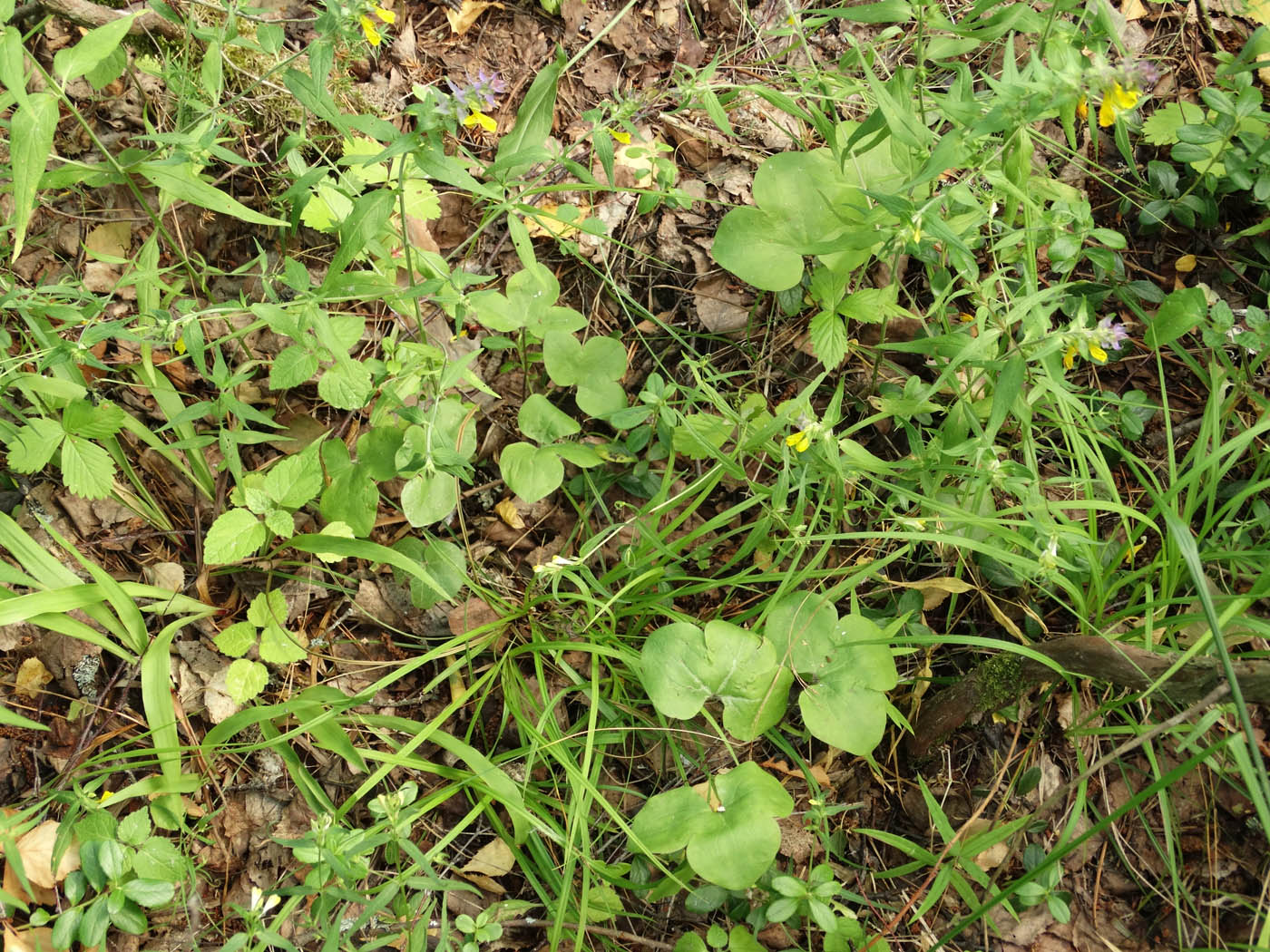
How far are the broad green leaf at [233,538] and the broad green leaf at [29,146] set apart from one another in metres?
0.70

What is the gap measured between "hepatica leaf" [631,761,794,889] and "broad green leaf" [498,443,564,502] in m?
0.77

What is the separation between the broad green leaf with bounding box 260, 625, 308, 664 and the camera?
Answer: 6.70 ft

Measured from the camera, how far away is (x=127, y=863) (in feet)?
5.61

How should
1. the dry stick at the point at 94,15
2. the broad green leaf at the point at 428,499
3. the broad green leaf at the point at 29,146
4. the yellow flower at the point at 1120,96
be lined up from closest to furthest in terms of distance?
the yellow flower at the point at 1120,96 → the broad green leaf at the point at 29,146 → the broad green leaf at the point at 428,499 → the dry stick at the point at 94,15

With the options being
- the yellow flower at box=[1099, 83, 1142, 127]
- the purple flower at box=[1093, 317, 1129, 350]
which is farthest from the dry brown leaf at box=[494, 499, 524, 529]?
the yellow flower at box=[1099, 83, 1142, 127]

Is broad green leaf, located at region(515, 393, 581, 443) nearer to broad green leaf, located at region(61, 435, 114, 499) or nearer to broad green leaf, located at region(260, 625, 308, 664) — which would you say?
broad green leaf, located at region(260, 625, 308, 664)

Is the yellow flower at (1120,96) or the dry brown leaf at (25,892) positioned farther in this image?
the dry brown leaf at (25,892)

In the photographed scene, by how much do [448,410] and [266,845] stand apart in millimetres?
1130

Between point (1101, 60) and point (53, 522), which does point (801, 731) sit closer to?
point (1101, 60)

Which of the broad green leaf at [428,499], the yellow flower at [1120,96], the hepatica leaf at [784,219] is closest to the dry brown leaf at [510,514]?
the broad green leaf at [428,499]

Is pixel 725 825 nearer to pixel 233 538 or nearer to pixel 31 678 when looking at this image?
pixel 233 538

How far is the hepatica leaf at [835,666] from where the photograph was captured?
1.85 m

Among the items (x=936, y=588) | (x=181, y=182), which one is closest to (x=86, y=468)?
(x=181, y=182)

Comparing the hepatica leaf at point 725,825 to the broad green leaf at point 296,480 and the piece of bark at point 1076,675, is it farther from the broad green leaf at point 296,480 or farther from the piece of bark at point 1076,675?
the broad green leaf at point 296,480
